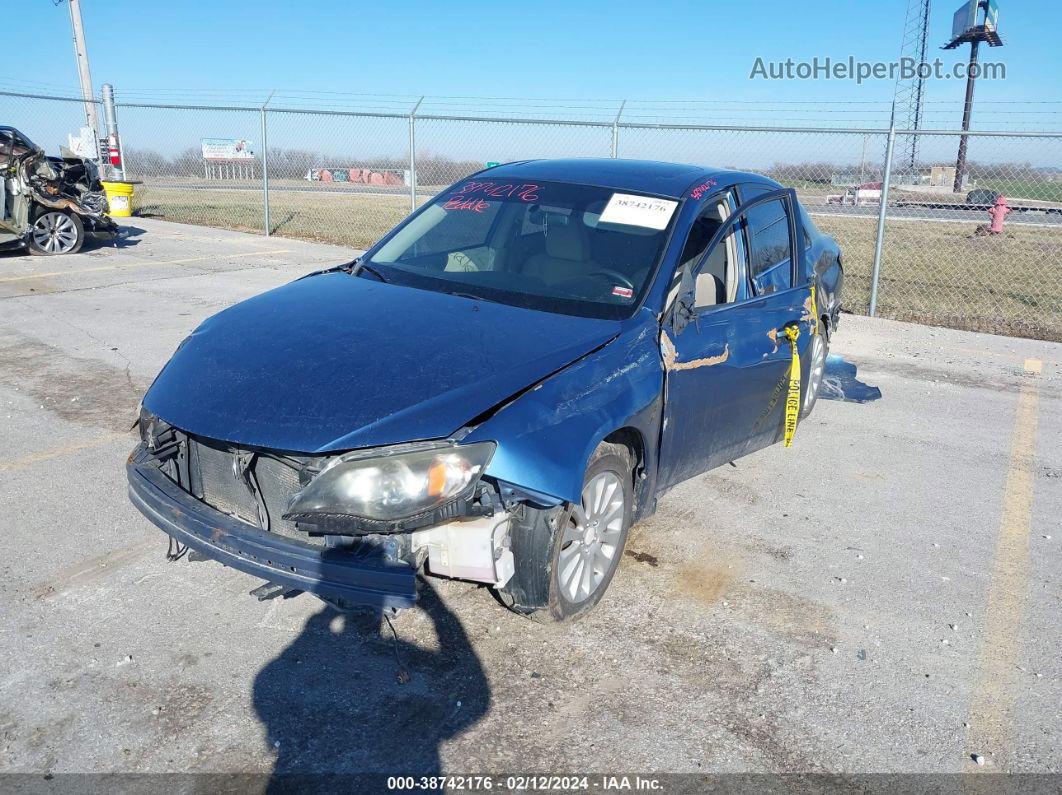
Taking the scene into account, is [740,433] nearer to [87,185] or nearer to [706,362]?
[706,362]

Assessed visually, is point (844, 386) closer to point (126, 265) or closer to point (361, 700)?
point (361, 700)

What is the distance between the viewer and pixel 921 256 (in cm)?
1758

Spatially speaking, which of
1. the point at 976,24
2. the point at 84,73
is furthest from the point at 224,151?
the point at 976,24

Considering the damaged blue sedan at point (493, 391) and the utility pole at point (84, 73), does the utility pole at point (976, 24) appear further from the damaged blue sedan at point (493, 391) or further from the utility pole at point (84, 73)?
the damaged blue sedan at point (493, 391)

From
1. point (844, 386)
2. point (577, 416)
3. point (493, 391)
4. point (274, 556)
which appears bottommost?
point (844, 386)

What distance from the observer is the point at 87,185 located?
43.3 feet

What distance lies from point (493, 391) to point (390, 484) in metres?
0.50

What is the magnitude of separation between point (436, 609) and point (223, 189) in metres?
31.8

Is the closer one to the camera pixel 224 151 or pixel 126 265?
pixel 126 265

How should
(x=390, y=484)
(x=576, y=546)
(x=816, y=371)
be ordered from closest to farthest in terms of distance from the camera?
1. (x=390, y=484)
2. (x=576, y=546)
3. (x=816, y=371)

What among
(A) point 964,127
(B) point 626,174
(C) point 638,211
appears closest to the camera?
(C) point 638,211

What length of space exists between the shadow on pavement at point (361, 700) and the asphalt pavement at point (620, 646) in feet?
0.03

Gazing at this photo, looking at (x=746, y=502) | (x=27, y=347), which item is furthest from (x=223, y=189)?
(x=746, y=502)

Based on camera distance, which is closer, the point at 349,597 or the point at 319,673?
the point at 349,597
